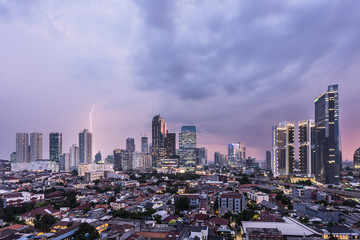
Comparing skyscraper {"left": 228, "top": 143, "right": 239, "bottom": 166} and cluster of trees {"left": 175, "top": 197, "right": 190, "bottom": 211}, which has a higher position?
cluster of trees {"left": 175, "top": 197, "right": 190, "bottom": 211}

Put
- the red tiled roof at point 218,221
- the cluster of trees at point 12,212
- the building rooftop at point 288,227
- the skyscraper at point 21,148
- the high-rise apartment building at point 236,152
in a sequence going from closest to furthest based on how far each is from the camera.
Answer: the building rooftop at point 288,227 → the red tiled roof at point 218,221 → the cluster of trees at point 12,212 → the skyscraper at point 21,148 → the high-rise apartment building at point 236,152

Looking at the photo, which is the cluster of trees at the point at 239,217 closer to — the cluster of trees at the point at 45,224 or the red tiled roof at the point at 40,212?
the cluster of trees at the point at 45,224

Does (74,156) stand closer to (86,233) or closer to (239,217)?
(86,233)

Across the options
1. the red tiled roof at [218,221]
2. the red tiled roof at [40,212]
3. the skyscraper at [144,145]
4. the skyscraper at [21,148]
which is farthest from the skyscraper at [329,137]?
the skyscraper at [21,148]

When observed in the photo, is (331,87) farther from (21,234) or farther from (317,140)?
(21,234)

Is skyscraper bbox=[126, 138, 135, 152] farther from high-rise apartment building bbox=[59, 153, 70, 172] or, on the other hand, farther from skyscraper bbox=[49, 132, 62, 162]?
skyscraper bbox=[49, 132, 62, 162]

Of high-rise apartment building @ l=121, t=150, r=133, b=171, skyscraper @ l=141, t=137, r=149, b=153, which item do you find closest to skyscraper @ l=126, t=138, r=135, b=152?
skyscraper @ l=141, t=137, r=149, b=153
